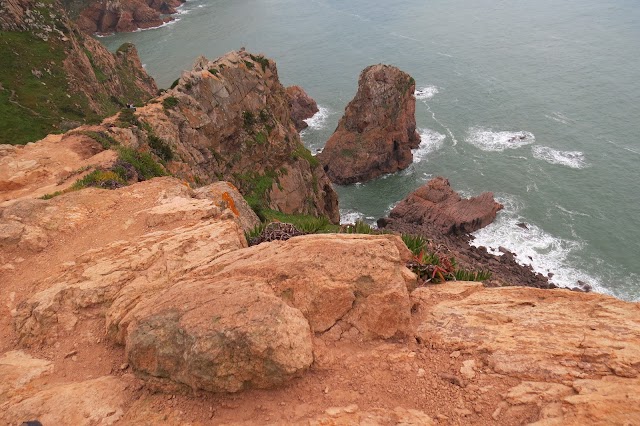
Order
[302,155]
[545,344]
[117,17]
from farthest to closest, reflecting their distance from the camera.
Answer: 1. [117,17]
2. [302,155]
3. [545,344]

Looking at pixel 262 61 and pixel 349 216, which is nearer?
pixel 262 61

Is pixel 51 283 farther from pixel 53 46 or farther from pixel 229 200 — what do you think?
pixel 53 46

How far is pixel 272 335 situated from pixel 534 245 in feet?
148

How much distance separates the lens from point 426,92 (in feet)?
243

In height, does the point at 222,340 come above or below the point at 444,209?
above

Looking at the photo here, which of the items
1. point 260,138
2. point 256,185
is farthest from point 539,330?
point 260,138

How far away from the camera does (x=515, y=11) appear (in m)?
102

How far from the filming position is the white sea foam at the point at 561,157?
55.0 m

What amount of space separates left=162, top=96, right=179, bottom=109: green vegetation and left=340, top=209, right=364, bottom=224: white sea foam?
27.2 m

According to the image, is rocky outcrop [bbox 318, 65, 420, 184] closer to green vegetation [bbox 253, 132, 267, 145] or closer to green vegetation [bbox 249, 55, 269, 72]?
green vegetation [bbox 249, 55, 269, 72]

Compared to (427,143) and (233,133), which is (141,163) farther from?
(427,143)

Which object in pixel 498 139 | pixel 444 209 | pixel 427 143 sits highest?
pixel 498 139

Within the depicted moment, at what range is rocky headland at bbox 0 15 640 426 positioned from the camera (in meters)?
6.95

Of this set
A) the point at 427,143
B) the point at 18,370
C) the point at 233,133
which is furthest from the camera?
the point at 427,143
